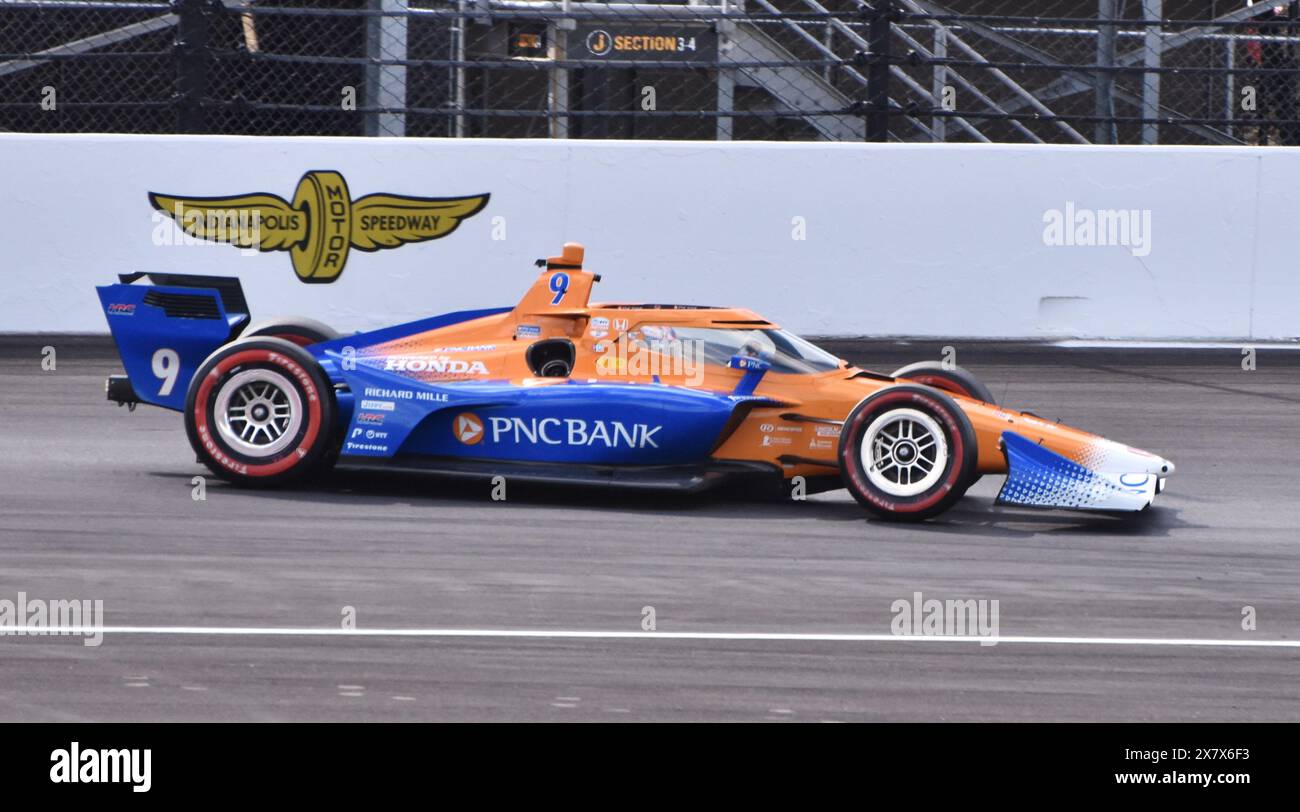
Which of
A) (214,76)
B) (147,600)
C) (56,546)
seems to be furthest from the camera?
(214,76)

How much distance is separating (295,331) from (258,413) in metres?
1.01

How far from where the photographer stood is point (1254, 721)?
5199 mm

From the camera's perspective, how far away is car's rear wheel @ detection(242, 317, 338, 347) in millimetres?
9328

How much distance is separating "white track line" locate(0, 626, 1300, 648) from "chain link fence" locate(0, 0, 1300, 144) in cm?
719

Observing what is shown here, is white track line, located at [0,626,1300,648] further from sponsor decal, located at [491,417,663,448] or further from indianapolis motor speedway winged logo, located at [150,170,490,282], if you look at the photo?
indianapolis motor speedway winged logo, located at [150,170,490,282]

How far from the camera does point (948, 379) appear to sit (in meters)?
8.83

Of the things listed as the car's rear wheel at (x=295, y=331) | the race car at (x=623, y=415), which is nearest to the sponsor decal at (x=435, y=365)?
the race car at (x=623, y=415)

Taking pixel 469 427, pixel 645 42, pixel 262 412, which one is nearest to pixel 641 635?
pixel 469 427

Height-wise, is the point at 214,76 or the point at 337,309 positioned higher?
the point at 214,76

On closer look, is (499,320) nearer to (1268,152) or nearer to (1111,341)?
(1111,341)

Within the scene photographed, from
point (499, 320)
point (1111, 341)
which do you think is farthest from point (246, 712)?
point (1111, 341)

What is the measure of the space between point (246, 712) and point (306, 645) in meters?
0.74

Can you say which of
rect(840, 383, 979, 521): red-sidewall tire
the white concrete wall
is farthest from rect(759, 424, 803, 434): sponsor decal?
the white concrete wall
